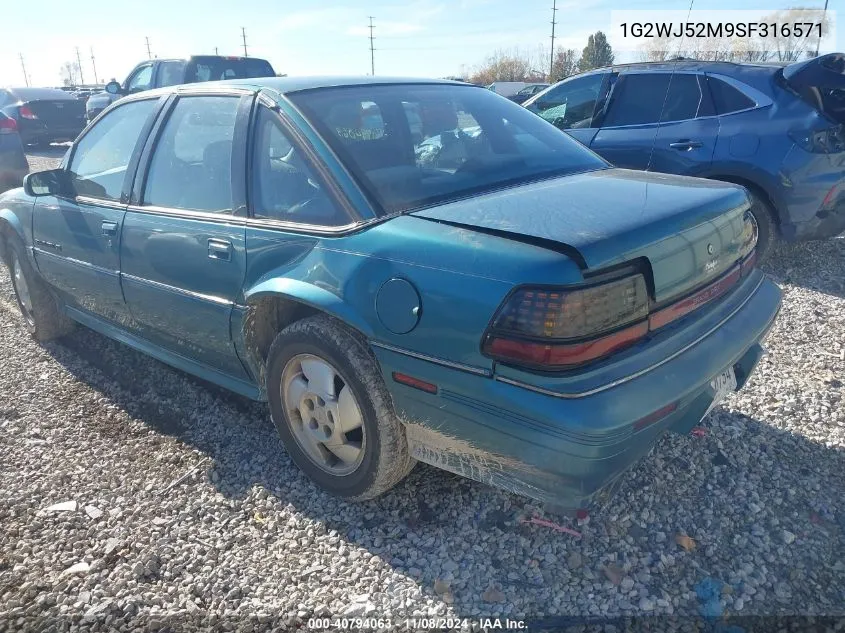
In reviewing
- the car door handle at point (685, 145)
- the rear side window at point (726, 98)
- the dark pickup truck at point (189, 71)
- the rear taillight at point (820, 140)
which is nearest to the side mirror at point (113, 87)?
the dark pickup truck at point (189, 71)

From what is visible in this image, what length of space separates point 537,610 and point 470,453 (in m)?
0.57

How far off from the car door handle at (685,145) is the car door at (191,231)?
384cm

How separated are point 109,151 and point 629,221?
10.3ft

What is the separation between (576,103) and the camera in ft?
20.4

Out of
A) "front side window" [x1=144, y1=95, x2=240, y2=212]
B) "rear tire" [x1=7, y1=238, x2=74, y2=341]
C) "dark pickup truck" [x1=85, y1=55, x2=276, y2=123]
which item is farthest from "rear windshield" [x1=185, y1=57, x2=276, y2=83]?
"front side window" [x1=144, y1=95, x2=240, y2=212]

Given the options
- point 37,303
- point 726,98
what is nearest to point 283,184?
point 37,303

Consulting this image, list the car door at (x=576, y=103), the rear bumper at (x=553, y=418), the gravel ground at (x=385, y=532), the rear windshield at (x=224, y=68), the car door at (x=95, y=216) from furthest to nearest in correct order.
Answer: the rear windshield at (x=224, y=68) → the car door at (x=576, y=103) → the car door at (x=95, y=216) → the gravel ground at (x=385, y=532) → the rear bumper at (x=553, y=418)

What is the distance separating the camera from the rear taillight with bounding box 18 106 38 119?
616 inches

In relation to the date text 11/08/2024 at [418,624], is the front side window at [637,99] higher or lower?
higher

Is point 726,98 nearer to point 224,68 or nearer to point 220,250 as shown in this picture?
point 220,250


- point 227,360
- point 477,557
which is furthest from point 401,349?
point 227,360

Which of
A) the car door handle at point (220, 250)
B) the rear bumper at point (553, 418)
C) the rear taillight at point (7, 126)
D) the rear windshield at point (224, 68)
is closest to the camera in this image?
the rear bumper at point (553, 418)

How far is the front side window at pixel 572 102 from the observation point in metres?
6.07

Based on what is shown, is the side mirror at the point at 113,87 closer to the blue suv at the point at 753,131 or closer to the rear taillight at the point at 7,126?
the rear taillight at the point at 7,126
